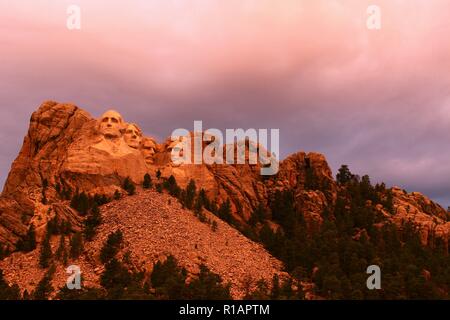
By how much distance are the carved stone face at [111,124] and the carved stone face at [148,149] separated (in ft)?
27.3

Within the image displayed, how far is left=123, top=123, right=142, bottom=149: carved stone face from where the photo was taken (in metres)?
116

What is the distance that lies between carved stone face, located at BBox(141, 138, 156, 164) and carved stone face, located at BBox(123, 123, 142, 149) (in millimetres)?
2742

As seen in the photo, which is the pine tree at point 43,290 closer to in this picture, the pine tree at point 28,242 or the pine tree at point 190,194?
the pine tree at point 28,242

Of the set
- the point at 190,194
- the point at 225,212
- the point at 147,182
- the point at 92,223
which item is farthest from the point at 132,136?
the point at 92,223

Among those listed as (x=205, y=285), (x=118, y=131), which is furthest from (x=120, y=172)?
(x=205, y=285)

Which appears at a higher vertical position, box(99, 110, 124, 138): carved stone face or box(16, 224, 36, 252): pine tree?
box(99, 110, 124, 138): carved stone face

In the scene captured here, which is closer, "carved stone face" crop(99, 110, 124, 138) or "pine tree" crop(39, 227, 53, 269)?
"pine tree" crop(39, 227, 53, 269)

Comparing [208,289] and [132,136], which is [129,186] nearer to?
[132,136]

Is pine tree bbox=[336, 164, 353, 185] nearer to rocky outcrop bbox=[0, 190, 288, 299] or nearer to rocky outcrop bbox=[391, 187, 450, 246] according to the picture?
rocky outcrop bbox=[391, 187, 450, 246]

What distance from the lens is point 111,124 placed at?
366 feet

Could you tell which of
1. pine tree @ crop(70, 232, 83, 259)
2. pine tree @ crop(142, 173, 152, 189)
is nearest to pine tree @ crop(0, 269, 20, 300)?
pine tree @ crop(70, 232, 83, 259)
